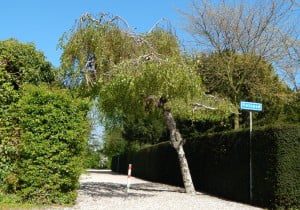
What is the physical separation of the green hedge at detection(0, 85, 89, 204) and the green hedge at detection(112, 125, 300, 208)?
5.35 meters

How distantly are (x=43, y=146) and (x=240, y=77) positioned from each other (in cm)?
1902

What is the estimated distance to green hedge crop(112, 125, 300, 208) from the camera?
45.6ft

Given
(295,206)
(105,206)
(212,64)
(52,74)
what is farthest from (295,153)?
(212,64)

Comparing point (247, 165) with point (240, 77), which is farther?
point (240, 77)

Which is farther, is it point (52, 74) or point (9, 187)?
point (52, 74)

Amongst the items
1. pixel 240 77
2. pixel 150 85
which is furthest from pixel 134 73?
pixel 240 77

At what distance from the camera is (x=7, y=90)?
1334cm

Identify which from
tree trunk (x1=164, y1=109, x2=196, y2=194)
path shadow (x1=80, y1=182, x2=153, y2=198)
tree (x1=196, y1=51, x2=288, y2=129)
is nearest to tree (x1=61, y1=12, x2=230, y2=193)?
tree trunk (x1=164, y1=109, x2=196, y2=194)

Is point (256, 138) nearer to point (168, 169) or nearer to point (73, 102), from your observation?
point (73, 102)

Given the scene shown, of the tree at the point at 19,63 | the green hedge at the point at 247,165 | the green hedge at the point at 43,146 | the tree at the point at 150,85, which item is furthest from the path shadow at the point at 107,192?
the tree at the point at 19,63

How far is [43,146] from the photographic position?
12.7 meters

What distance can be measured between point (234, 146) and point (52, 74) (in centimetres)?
657

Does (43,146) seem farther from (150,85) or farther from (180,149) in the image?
(180,149)

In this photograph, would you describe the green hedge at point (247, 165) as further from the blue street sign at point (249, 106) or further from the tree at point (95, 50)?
the tree at point (95, 50)
